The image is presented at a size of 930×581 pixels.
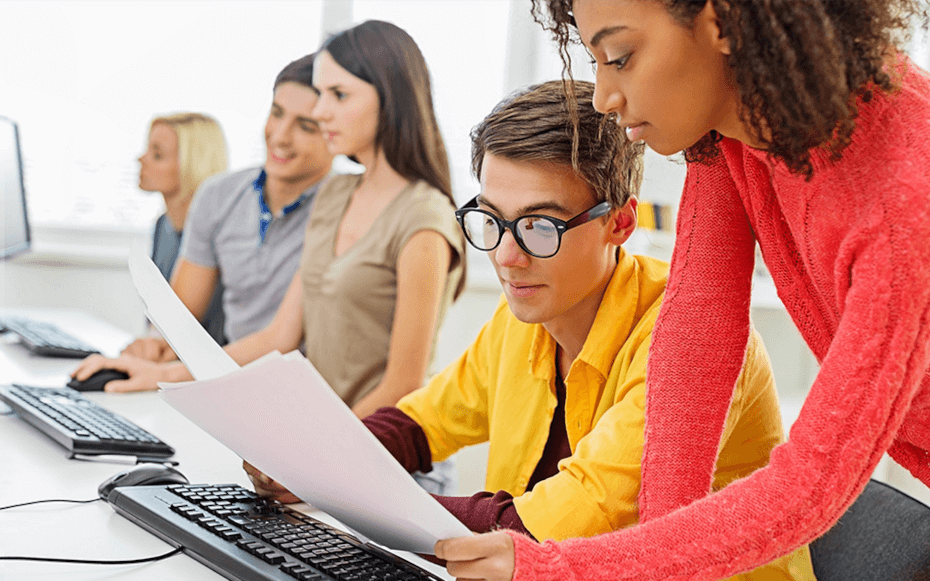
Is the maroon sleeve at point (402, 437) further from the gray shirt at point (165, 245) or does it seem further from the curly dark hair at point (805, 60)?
the gray shirt at point (165, 245)

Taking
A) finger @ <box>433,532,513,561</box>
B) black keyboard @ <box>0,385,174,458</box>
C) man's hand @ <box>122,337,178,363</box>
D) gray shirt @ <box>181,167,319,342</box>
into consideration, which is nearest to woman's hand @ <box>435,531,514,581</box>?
finger @ <box>433,532,513,561</box>

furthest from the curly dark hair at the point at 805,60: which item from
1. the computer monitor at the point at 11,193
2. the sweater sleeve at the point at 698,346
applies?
the computer monitor at the point at 11,193

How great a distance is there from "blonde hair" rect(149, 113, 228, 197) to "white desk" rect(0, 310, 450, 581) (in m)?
1.32

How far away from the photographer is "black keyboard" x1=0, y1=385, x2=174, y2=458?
1.16m

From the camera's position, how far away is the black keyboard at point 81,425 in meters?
1.16

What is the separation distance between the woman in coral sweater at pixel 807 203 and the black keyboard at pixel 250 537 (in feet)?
0.39

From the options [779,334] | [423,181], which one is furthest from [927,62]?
[423,181]

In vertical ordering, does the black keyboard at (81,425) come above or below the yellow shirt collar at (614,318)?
below

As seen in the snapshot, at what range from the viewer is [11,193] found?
238 cm

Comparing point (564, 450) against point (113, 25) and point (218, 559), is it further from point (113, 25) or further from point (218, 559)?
point (113, 25)

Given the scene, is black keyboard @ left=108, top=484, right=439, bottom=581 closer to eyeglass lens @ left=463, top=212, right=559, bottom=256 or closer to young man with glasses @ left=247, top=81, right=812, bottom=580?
young man with glasses @ left=247, top=81, right=812, bottom=580

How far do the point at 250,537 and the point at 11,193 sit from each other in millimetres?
1943

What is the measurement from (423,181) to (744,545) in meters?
1.32

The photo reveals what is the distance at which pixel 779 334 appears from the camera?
2822mm
